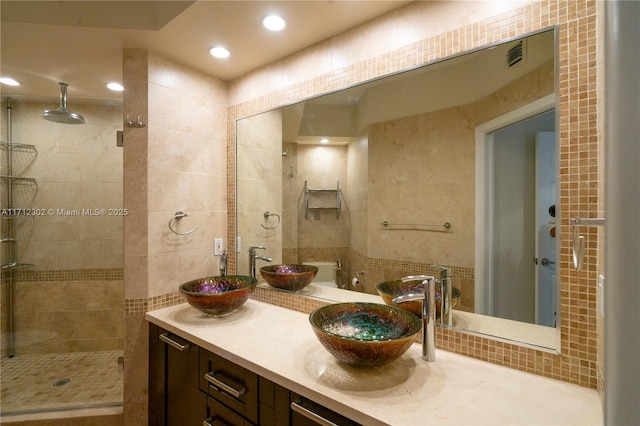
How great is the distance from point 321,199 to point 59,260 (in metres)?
2.23

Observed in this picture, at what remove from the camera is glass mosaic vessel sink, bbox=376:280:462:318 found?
4.18 ft

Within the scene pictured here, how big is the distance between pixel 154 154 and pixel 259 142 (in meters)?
0.65

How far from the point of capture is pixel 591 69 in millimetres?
971

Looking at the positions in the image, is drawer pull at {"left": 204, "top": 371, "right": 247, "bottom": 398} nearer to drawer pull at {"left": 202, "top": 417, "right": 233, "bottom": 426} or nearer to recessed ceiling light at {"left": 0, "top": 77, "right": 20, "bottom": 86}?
drawer pull at {"left": 202, "top": 417, "right": 233, "bottom": 426}

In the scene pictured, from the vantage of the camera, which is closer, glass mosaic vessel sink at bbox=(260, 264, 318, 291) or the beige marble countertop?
the beige marble countertop

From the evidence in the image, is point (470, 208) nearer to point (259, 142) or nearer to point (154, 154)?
point (259, 142)

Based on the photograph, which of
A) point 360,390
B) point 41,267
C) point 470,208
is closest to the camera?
point 360,390

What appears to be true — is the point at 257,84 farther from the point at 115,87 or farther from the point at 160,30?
the point at 115,87

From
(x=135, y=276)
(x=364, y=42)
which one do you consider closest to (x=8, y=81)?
(x=135, y=276)

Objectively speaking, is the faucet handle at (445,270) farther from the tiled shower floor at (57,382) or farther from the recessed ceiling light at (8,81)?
the recessed ceiling light at (8,81)

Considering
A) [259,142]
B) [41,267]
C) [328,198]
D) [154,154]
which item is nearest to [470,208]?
[328,198]

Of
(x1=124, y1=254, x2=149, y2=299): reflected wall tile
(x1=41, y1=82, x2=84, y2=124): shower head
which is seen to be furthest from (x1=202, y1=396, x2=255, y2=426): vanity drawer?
(x1=41, y1=82, x2=84, y2=124): shower head

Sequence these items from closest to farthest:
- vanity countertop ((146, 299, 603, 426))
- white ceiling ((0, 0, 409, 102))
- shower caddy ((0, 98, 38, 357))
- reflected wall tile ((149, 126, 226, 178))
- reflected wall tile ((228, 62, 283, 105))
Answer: vanity countertop ((146, 299, 603, 426)) < white ceiling ((0, 0, 409, 102)) < reflected wall tile ((149, 126, 226, 178)) < reflected wall tile ((228, 62, 283, 105)) < shower caddy ((0, 98, 38, 357))

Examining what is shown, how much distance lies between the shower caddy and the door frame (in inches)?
112
